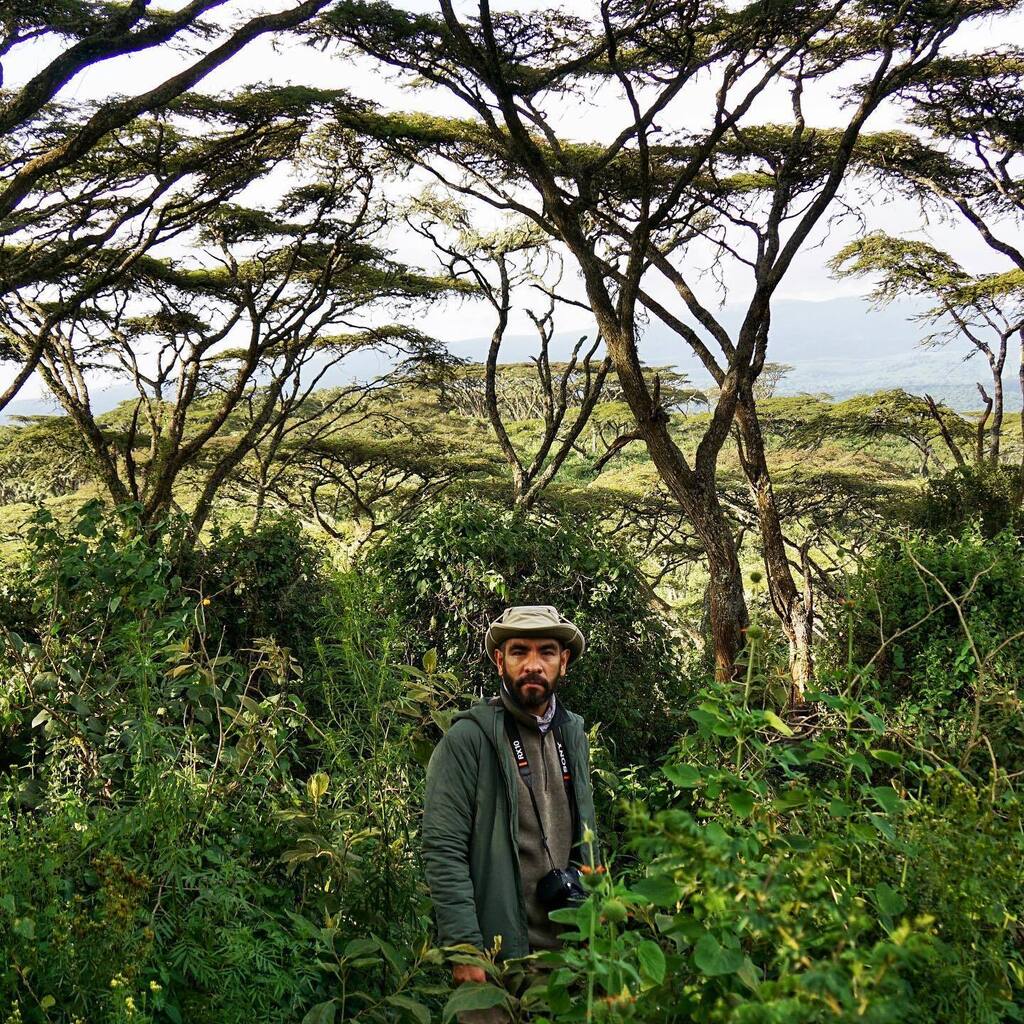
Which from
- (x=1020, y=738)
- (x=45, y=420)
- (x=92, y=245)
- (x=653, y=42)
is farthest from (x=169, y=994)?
(x=45, y=420)

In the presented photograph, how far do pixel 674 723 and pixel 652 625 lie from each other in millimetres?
571

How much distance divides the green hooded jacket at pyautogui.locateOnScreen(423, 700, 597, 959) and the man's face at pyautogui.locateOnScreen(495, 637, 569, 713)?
74 mm

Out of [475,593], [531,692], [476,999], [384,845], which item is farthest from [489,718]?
[475,593]

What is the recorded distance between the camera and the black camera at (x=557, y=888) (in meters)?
2.07

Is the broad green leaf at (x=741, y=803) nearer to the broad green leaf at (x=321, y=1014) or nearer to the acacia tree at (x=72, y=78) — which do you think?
the broad green leaf at (x=321, y=1014)

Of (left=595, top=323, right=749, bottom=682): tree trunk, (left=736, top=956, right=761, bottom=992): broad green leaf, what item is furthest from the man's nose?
(left=595, top=323, right=749, bottom=682): tree trunk

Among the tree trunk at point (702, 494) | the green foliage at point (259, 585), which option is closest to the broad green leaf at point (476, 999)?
the green foliage at point (259, 585)

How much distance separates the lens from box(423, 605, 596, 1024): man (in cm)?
208

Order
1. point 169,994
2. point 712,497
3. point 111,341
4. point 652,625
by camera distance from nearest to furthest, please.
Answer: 1. point 169,994
2. point 652,625
3. point 712,497
4. point 111,341

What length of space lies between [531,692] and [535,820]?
28 cm

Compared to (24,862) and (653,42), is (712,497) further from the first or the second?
(24,862)

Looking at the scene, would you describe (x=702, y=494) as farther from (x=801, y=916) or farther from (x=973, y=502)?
(x=801, y=916)

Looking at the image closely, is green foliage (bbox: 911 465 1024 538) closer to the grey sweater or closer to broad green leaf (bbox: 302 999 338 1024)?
the grey sweater

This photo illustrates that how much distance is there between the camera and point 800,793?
1.19 meters
